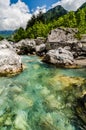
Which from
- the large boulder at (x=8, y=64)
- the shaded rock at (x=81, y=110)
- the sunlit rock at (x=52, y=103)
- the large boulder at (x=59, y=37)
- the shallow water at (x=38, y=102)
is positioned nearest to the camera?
the shallow water at (x=38, y=102)

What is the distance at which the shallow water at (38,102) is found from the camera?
38.0 feet

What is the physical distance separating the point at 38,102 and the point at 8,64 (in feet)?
30.6

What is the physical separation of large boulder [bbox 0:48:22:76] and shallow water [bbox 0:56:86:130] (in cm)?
145

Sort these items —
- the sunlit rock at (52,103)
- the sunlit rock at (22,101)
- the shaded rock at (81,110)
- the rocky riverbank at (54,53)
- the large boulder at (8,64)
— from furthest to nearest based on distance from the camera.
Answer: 1. the rocky riverbank at (54,53)
2. the large boulder at (8,64)
3. the sunlit rock at (22,101)
4. the sunlit rock at (52,103)
5. the shaded rock at (81,110)

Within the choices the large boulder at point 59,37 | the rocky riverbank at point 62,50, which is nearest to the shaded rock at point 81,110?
the rocky riverbank at point 62,50

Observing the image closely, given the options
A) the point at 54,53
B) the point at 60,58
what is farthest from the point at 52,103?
the point at 54,53

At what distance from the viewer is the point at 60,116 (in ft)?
40.9

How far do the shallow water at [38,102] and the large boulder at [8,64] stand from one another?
1450mm

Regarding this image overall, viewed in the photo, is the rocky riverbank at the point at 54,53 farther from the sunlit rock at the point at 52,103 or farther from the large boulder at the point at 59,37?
the sunlit rock at the point at 52,103

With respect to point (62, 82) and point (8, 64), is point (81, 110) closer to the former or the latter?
point (62, 82)

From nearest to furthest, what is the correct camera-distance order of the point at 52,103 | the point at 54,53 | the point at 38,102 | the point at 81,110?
the point at 81,110, the point at 52,103, the point at 38,102, the point at 54,53

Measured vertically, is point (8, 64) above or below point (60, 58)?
above

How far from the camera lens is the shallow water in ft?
38.0

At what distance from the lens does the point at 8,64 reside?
73.4 feet
